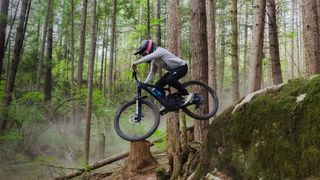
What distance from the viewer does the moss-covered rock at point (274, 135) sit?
477 centimetres

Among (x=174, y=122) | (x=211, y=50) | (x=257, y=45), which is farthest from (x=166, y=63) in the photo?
(x=211, y=50)

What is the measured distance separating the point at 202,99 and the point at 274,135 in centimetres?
195

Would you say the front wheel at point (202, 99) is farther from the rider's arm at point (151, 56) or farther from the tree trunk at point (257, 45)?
the tree trunk at point (257, 45)

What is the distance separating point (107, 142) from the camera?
63.5 ft

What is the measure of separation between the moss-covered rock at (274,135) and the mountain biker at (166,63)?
94cm

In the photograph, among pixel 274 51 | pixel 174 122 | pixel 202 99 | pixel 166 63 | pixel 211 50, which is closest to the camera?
pixel 166 63

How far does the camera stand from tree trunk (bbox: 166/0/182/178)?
8336 mm

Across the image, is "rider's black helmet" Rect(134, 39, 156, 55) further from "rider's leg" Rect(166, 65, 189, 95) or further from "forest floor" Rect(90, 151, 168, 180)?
"forest floor" Rect(90, 151, 168, 180)

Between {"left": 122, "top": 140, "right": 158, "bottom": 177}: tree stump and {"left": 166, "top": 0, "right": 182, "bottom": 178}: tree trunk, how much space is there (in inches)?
63.1

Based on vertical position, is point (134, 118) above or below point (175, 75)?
below

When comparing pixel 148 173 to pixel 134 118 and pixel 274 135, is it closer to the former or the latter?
pixel 134 118

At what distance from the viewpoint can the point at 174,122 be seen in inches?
336

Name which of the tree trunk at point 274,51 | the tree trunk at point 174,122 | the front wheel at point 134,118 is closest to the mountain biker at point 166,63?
the front wheel at point 134,118

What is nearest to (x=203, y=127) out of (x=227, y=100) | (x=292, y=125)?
(x=292, y=125)
